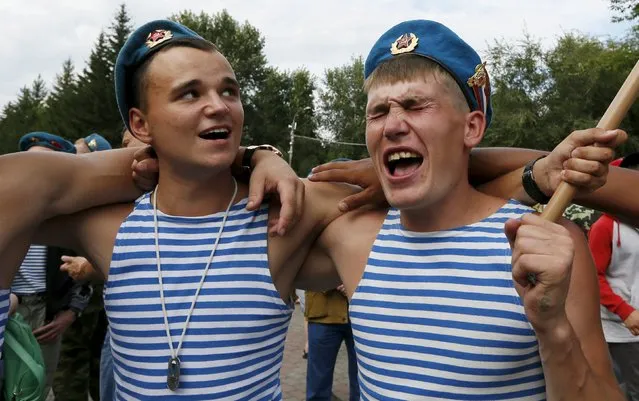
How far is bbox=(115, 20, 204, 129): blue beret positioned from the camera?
212 cm

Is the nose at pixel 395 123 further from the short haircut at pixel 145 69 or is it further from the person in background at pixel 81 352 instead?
the person in background at pixel 81 352

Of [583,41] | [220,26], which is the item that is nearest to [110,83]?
[220,26]

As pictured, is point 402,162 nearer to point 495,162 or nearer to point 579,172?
point 495,162

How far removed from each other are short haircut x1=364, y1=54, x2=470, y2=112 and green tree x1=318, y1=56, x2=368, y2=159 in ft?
150

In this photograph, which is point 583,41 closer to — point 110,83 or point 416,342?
point 110,83

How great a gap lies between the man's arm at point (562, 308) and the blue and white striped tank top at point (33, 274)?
3801 millimetres

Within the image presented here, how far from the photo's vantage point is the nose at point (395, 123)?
5.79 feet

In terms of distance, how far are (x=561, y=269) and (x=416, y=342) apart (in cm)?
62

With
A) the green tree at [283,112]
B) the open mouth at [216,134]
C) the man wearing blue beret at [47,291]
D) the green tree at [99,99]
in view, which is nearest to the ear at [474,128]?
the open mouth at [216,134]

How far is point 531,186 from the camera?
1705mm

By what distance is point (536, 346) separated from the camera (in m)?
1.60

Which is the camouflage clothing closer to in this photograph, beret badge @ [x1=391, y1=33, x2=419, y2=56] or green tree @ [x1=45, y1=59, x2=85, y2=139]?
beret badge @ [x1=391, y1=33, x2=419, y2=56]

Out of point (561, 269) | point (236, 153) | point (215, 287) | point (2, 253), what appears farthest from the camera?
point (236, 153)

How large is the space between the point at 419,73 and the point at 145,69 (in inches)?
39.8
